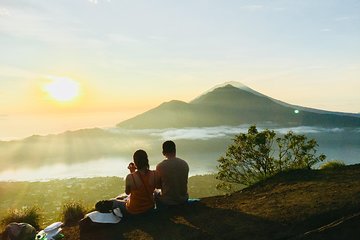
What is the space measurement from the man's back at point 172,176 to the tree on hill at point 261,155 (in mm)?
15407

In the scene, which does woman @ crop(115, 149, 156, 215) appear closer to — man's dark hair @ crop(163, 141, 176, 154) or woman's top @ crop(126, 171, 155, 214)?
woman's top @ crop(126, 171, 155, 214)

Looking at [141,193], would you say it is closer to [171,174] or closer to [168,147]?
[171,174]

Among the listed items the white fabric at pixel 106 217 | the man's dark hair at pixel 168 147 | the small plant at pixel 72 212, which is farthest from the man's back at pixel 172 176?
the small plant at pixel 72 212

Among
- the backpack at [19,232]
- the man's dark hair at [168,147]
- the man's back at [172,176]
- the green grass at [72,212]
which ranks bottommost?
the green grass at [72,212]

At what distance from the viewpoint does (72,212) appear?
46.9 feet

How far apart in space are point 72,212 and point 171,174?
5.73 m

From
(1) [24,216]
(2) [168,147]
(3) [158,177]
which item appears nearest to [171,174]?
(3) [158,177]

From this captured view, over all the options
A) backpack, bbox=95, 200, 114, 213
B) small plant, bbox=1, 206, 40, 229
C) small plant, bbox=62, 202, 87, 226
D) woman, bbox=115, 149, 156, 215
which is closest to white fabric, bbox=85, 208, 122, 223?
backpack, bbox=95, 200, 114, 213

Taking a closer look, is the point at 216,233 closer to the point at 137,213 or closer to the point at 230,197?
the point at 137,213

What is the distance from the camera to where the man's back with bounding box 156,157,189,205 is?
10.3m

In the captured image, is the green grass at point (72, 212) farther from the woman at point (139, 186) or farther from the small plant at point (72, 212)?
the woman at point (139, 186)

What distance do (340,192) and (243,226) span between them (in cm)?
279

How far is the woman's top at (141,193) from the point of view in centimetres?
1000

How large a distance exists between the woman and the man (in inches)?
11.1
